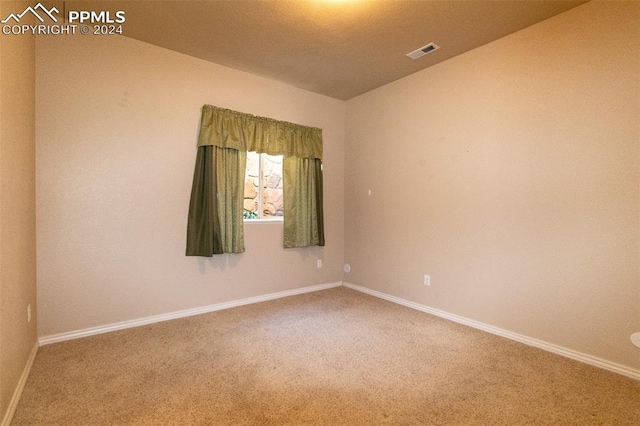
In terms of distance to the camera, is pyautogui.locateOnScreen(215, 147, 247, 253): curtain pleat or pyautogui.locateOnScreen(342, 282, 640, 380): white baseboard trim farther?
pyautogui.locateOnScreen(215, 147, 247, 253): curtain pleat

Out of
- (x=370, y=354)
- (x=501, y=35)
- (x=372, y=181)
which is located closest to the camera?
(x=370, y=354)

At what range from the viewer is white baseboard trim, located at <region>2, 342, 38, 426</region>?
1.63m

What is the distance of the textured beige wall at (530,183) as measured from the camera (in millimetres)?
2279

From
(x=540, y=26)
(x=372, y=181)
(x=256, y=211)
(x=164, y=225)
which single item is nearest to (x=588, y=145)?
(x=540, y=26)

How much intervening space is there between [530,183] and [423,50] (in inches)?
64.4

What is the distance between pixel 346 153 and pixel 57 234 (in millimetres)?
3471

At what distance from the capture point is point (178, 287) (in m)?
3.29

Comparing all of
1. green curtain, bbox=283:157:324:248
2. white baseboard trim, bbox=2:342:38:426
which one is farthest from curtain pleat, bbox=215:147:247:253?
white baseboard trim, bbox=2:342:38:426

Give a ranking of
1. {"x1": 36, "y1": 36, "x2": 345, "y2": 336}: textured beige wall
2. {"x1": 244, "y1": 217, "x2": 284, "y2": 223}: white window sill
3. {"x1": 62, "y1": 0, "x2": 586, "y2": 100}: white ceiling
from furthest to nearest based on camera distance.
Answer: {"x1": 244, "y1": 217, "x2": 284, "y2": 223}: white window sill → {"x1": 36, "y1": 36, "x2": 345, "y2": 336}: textured beige wall → {"x1": 62, "y1": 0, "x2": 586, "y2": 100}: white ceiling

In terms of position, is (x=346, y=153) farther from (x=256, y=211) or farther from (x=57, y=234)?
(x=57, y=234)

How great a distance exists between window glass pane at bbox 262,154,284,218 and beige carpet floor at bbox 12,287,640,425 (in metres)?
1.52

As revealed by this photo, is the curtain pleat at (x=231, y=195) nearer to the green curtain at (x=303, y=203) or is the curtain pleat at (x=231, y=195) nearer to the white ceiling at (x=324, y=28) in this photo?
the green curtain at (x=303, y=203)

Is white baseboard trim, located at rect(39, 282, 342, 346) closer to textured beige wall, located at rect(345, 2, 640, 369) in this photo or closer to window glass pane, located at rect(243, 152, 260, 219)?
window glass pane, located at rect(243, 152, 260, 219)

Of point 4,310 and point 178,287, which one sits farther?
point 178,287
